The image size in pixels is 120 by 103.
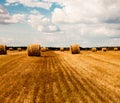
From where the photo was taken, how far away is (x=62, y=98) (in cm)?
1028

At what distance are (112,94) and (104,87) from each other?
1505 mm

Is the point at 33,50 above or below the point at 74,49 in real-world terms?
above

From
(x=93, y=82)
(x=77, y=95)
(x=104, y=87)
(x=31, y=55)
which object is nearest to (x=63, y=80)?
(x=93, y=82)

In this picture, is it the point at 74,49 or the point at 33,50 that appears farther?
the point at 74,49

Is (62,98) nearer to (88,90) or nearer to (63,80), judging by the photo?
(88,90)

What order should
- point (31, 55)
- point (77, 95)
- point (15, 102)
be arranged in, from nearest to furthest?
1. point (15, 102)
2. point (77, 95)
3. point (31, 55)

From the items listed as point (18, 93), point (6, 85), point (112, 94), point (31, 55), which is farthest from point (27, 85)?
point (31, 55)

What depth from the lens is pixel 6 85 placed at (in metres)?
13.0

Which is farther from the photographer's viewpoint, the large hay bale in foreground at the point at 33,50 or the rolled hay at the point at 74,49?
the rolled hay at the point at 74,49

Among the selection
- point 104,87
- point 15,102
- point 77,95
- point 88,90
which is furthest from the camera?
point 104,87

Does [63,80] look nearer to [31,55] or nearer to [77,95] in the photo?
[77,95]

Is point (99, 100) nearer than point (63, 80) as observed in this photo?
Yes

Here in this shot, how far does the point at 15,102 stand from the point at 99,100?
9.86 feet

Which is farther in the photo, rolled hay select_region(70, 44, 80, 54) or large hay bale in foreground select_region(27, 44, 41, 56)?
rolled hay select_region(70, 44, 80, 54)
